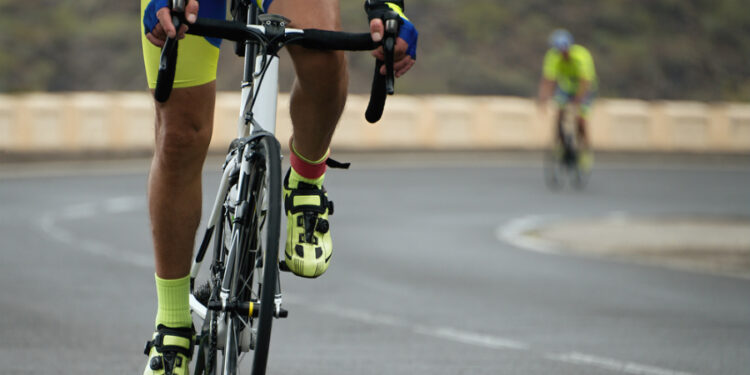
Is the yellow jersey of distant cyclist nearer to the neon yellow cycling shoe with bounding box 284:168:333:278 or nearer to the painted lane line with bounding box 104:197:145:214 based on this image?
the painted lane line with bounding box 104:197:145:214

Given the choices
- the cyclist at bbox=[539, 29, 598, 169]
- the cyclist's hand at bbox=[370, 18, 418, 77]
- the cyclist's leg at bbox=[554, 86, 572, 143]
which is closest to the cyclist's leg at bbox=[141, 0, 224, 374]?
the cyclist's hand at bbox=[370, 18, 418, 77]

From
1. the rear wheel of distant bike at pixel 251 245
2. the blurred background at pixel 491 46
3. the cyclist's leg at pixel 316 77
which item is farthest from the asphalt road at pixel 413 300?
the blurred background at pixel 491 46

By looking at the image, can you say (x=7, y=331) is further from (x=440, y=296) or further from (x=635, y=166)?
(x=635, y=166)

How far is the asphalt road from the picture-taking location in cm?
642

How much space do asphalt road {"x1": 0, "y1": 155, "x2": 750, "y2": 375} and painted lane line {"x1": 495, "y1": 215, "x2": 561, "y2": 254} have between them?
19 cm

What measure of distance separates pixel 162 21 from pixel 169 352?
4.15 feet

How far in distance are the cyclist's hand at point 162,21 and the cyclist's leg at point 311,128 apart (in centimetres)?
50

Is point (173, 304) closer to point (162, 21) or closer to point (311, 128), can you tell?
point (311, 128)

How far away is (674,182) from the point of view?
23672 mm

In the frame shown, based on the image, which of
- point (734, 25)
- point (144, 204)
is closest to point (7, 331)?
point (144, 204)

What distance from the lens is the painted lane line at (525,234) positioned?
13.0 meters

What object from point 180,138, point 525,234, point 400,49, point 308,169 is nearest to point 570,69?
→ point 525,234

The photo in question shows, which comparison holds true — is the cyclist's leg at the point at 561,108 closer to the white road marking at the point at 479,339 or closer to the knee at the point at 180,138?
the white road marking at the point at 479,339

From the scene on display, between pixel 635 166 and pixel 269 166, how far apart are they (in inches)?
1006
